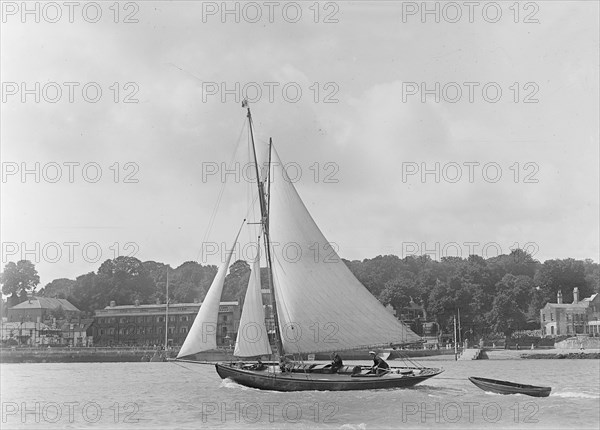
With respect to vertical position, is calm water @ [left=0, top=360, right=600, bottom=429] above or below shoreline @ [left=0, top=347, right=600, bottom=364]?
above

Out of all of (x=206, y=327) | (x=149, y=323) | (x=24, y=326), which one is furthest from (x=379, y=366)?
(x=24, y=326)

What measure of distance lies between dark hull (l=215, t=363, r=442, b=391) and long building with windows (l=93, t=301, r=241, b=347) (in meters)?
53.6

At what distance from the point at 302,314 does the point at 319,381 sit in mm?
2682

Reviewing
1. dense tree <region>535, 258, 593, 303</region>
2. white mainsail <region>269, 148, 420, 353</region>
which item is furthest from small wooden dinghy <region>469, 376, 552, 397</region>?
dense tree <region>535, 258, 593, 303</region>

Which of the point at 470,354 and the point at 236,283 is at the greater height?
the point at 236,283

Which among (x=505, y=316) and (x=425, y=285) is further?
(x=425, y=285)

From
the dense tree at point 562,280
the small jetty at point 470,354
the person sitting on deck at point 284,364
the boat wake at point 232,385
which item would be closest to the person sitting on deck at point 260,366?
the boat wake at point 232,385

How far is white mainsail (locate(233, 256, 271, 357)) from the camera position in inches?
1218

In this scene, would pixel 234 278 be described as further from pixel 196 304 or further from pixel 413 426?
pixel 413 426

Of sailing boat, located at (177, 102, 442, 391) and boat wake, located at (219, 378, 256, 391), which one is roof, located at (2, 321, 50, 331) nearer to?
boat wake, located at (219, 378, 256, 391)

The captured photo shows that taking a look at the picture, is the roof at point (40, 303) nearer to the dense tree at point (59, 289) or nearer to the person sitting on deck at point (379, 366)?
the dense tree at point (59, 289)

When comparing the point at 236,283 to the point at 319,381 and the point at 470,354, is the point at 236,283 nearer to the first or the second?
the point at 470,354

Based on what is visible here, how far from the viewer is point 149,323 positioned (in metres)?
88.8

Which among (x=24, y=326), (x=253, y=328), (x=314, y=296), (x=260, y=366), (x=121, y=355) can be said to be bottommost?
(x=121, y=355)
